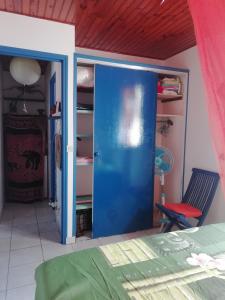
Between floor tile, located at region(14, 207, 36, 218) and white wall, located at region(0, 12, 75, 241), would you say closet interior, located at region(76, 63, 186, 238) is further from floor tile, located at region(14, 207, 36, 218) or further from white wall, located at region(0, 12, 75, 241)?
floor tile, located at region(14, 207, 36, 218)

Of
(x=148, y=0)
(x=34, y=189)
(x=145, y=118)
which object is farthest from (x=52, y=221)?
(x=148, y=0)

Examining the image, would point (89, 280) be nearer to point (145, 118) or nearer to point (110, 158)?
point (110, 158)

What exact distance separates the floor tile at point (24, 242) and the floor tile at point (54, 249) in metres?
0.14

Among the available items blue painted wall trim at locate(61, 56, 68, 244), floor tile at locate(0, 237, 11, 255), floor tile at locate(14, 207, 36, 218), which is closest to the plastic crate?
blue painted wall trim at locate(61, 56, 68, 244)

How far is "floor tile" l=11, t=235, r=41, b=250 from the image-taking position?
253 centimetres

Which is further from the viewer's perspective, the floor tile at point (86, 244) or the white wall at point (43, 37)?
the floor tile at point (86, 244)

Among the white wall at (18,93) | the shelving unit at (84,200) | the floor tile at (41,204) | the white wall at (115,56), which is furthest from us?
the white wall at (18,93)

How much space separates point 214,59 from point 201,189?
224cm

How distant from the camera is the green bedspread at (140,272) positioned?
97 centimetres

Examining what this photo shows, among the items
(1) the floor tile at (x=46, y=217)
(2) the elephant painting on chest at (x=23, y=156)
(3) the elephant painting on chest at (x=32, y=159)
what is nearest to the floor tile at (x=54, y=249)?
(1) the floor tile at (x=46, y=217)

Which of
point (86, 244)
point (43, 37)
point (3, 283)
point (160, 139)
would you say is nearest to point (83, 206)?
point (86, 244)

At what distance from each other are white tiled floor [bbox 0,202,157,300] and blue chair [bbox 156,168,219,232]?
561 millimetres

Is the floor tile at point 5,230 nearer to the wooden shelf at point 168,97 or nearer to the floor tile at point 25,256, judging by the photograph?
the floor tile at point 25,256

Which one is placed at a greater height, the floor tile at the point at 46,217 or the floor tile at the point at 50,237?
the floor tile at the point at 50,237
